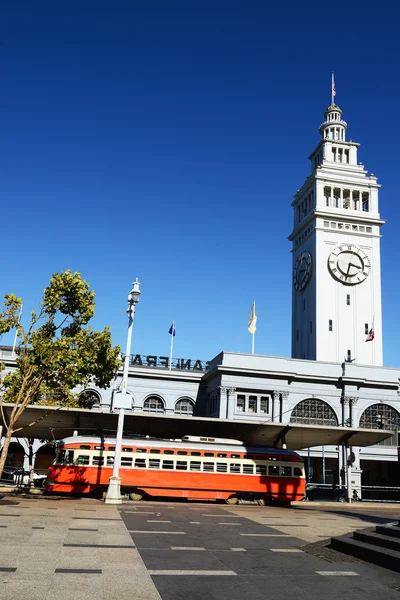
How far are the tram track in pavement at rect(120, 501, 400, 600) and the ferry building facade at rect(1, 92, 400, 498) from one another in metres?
30.2

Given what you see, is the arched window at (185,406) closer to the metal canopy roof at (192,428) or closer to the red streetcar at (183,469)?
the metal canopy roof at (192,428)

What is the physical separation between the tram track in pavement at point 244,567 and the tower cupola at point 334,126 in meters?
67.7

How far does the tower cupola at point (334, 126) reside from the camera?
7625cm

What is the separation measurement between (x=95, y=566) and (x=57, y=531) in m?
5.00

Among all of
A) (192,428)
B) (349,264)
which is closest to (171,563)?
(192,428)

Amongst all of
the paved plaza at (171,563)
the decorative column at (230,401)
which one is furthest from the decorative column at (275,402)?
the paved plaza at (171,563)

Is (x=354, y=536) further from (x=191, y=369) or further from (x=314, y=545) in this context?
(x=191, y=369)

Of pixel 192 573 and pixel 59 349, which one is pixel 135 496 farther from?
pixel 192 573

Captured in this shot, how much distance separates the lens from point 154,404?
5806cm

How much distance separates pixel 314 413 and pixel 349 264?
21.2 metres

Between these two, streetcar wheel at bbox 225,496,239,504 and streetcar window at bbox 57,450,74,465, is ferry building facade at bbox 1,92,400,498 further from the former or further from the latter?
streetcar wheel at bbox 225,496,239,504

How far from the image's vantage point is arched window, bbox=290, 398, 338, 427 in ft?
177

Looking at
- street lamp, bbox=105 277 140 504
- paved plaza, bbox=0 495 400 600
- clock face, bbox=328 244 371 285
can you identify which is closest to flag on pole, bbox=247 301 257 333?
clock face, bbox=328 244 371 285

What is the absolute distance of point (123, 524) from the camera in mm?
17516
